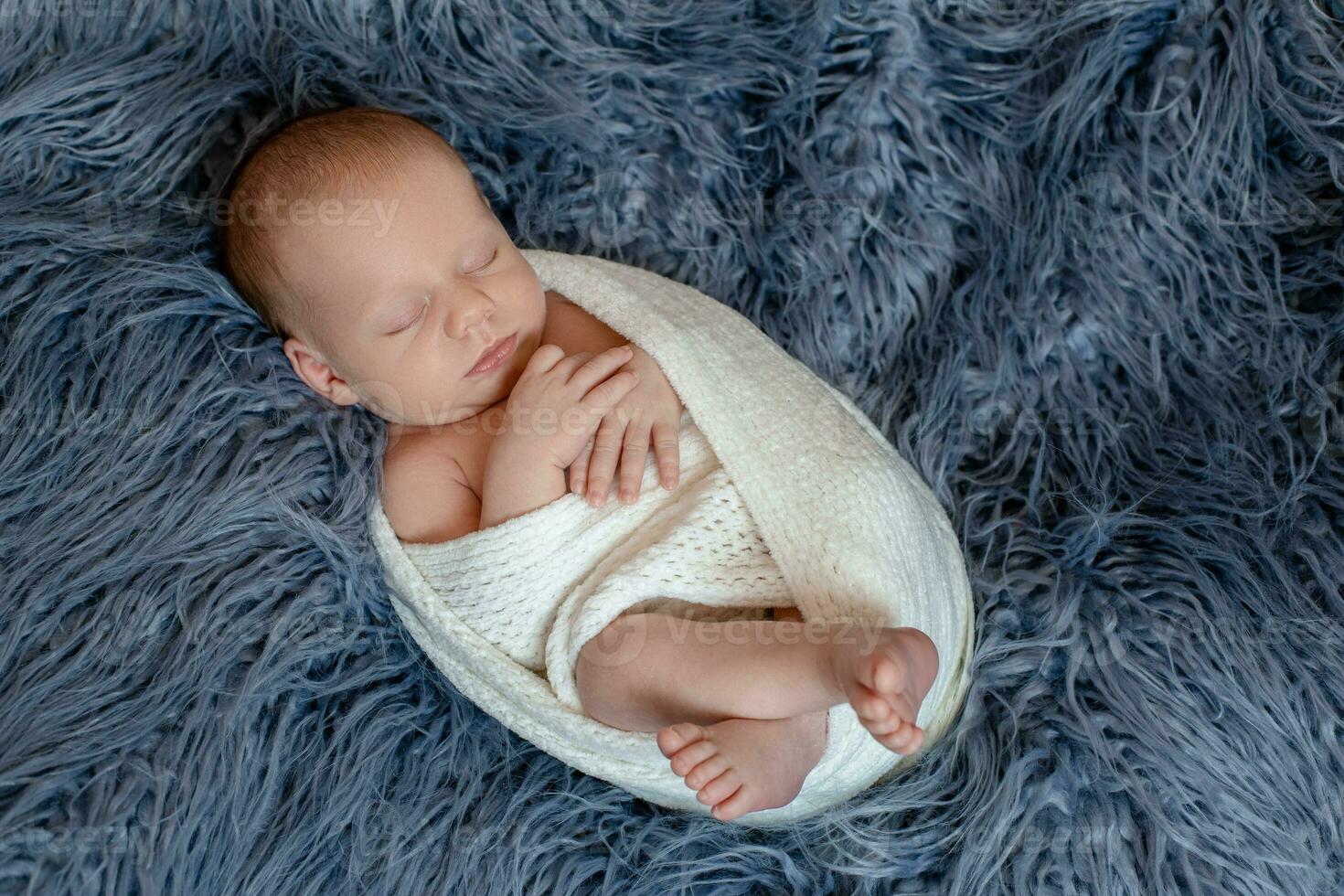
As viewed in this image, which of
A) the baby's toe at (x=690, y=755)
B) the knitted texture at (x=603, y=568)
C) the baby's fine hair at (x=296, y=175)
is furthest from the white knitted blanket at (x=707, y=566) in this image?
the baby's fine hair at (x=296, y=175)

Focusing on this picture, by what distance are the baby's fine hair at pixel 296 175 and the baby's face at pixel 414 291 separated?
0.02 m

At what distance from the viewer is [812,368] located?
A: 1.29 meters

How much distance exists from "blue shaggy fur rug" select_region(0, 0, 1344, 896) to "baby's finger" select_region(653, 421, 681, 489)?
10.7 inches

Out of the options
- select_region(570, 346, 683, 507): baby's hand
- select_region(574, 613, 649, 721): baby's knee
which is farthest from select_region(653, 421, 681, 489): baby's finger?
select_region(574, 613, 649, 721): baby's knee

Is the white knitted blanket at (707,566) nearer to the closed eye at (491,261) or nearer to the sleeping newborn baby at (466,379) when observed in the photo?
the sleeping newborn baby at (466,379)

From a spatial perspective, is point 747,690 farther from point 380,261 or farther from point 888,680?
point 380,261

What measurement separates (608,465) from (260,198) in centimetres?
43

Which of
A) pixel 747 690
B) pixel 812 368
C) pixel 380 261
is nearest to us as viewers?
pixel 747 690

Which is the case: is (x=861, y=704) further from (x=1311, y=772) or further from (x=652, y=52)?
(x=652, y=52)

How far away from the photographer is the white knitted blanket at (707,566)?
1.00 meters

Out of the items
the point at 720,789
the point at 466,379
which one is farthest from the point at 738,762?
the point at 466,379

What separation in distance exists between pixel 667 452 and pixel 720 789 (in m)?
0.34

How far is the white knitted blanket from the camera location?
3.27 ft

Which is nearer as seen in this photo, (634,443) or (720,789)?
(720,789)
